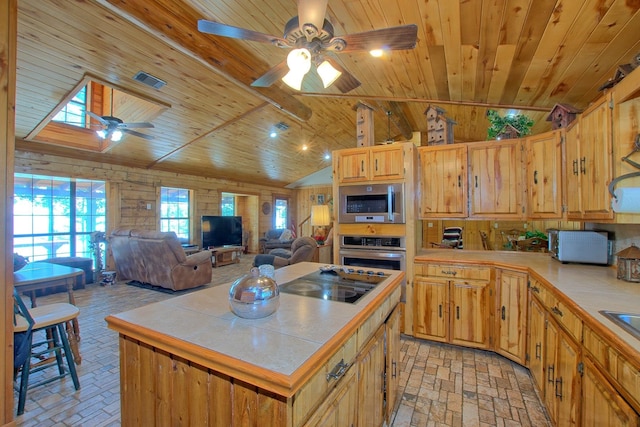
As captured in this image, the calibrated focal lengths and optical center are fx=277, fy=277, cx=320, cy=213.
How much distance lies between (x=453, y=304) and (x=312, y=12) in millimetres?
2736

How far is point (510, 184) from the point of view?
278 centimetres

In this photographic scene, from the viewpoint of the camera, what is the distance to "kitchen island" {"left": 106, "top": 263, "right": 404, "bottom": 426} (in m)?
0.79

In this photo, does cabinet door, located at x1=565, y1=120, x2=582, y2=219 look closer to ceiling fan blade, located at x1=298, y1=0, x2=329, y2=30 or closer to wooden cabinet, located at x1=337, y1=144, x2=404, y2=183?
wooden cabinet, located at x1=337, y1=144, x2=404, y2=183

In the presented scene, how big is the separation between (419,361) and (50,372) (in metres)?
3.28

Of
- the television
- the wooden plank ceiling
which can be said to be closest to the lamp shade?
the wooden plank ceiling

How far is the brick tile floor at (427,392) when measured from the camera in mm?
1846

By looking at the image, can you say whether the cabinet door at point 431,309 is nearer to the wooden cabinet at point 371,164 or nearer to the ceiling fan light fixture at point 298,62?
the wooden cabinet at point 371,164

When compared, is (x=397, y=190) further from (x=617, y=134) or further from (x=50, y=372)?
(x=50, y=372)

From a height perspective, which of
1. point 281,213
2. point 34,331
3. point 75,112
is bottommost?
point 34,331

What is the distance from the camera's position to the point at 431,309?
9.37 feet

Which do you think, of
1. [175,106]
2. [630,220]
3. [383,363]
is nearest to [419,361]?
[383,363]

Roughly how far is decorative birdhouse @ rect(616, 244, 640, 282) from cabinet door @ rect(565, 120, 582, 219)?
36cm

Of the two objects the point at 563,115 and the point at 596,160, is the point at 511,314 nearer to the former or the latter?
the point at 596,160

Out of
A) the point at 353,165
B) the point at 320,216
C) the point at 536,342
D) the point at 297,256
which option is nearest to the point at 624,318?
the point at 536,342
